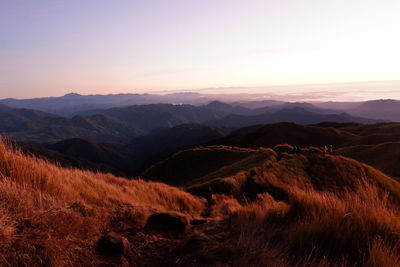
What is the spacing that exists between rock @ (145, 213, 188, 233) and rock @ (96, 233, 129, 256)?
1209 mm

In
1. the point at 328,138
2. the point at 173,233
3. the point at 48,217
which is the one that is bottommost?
the point at 328,138

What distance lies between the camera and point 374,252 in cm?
324

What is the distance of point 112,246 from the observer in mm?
3947

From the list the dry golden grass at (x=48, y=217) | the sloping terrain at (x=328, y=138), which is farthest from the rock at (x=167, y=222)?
the sloping terrain at (x=328, y=138)

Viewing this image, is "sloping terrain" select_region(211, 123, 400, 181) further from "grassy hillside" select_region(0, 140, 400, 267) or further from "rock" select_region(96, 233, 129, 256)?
"rock" select_region(96, 233, 129, 256)

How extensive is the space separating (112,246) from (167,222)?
65.3 inches

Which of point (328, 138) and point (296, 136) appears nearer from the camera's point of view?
point (328, 138)

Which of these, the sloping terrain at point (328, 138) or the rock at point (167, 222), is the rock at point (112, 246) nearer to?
the rock at point (167, 222)

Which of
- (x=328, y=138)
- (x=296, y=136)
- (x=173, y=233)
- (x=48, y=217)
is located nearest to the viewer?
(x=48, y=217)

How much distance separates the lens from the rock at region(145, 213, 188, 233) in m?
5.28

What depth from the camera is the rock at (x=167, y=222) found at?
5279 mm

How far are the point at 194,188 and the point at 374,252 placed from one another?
12458 mm

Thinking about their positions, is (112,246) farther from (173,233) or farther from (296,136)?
(296,136)

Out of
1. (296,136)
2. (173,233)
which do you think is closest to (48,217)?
(173,233)
